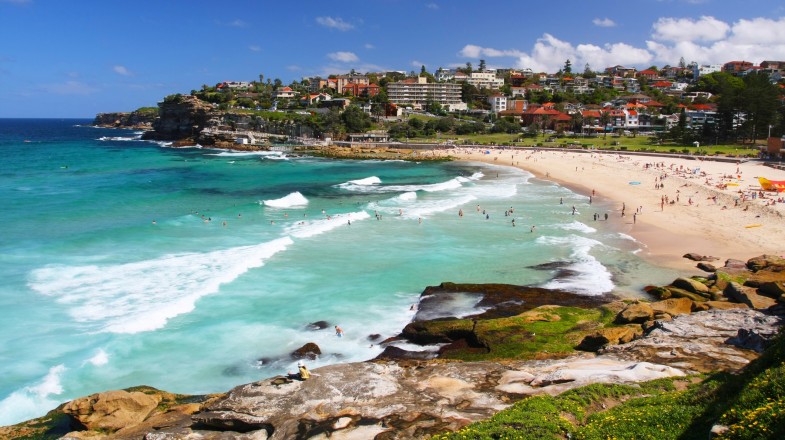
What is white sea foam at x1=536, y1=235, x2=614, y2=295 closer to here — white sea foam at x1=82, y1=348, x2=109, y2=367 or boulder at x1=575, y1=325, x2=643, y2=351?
boulder at x1=575, y1=325, x2=643, y2=351

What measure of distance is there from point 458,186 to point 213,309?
129 feet

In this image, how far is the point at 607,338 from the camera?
17.0 meters

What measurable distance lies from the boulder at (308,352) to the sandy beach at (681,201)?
19799 millimetres

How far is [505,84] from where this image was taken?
620ft

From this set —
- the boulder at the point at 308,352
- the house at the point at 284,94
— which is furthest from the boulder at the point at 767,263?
the house at the point at 284,94

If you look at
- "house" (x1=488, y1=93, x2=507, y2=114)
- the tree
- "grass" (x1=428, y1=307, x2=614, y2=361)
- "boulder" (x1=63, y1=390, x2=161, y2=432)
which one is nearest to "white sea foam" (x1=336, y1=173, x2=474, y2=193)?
"grass" (x1=428, y1=307, x2=614, y2=361)

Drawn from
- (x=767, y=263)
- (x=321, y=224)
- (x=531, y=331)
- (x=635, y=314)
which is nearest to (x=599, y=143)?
(x=321, y=224)

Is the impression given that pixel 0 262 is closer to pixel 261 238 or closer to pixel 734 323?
pixel 261 238

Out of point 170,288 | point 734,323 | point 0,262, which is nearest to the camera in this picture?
point 734,323

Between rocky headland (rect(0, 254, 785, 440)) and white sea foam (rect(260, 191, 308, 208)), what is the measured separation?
2852 cm

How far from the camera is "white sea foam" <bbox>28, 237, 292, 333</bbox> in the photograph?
22000 millimetres

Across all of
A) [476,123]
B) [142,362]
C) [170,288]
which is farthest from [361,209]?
[476,123]

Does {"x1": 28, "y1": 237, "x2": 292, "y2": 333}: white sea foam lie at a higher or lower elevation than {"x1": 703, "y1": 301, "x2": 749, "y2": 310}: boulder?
lower

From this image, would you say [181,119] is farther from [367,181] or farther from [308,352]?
[308,352]
